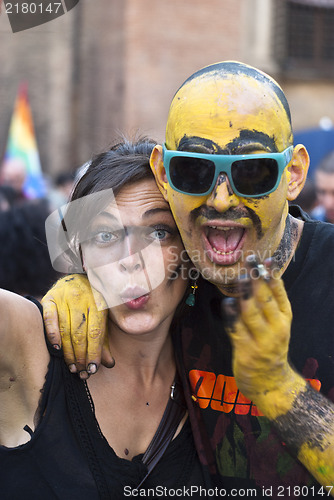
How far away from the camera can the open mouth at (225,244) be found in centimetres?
221

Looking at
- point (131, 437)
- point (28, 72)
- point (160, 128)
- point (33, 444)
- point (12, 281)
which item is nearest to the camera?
point (33, 444)

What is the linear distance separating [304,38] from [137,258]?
1049 centimetres

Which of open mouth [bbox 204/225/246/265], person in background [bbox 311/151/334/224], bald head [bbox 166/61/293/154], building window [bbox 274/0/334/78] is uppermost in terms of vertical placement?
bald head [bbox 166/61/293/154]

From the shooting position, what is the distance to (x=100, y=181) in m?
2.48

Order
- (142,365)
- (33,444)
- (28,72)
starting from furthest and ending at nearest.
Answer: (28,72) → (142,365) → (33,444)

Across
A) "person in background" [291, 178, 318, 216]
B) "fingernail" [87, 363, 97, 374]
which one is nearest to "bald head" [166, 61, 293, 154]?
"fingernail" [87, 363, 97, 374]

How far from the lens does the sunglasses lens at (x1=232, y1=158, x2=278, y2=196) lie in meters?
2.09

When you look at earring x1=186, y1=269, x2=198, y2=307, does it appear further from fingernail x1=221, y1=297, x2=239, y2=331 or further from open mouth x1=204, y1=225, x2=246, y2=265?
fingernail x1=221, y1=297, x2=239, y2=331

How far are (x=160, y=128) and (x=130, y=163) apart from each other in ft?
27.0

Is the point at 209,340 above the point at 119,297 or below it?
below

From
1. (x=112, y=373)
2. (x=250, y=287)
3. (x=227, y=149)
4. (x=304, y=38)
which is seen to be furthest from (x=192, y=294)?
(x=304, y=38)

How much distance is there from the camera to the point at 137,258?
7.71 ft

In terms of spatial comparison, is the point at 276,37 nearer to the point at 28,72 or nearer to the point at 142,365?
the point at 28,72

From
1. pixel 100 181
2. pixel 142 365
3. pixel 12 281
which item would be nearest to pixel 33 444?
pixel 142 365
